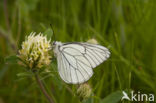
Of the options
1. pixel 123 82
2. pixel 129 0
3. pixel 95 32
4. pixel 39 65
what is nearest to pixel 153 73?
pixel 123 82

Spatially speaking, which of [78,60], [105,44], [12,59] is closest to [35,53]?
[12,59]

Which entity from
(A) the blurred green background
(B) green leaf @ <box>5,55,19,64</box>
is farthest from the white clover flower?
(A) the blurred green background

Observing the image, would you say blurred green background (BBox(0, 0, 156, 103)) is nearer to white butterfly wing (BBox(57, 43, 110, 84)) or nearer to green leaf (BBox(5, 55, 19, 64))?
white butterfly wing (BBox(57, 43, 110, 84))

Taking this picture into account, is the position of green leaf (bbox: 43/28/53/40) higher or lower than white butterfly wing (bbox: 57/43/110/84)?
higher

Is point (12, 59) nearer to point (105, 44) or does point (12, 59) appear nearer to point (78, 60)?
point (78, 60)

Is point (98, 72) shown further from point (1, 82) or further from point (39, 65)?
point (1, 82)

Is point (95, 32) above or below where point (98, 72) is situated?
above
